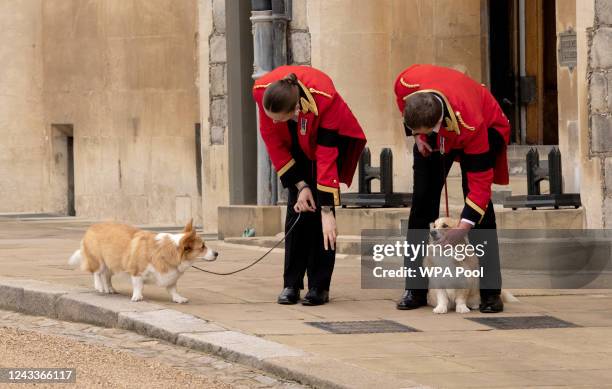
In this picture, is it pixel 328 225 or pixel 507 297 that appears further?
pixel 507 297

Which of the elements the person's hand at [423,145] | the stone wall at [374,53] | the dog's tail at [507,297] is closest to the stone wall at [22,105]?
the stone wall at [374,53]

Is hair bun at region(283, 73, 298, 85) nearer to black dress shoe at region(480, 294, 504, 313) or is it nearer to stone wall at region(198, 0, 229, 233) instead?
black dress shoe at region(480, 294, 504, 313)

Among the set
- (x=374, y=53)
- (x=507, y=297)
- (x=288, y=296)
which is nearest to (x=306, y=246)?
(x=288, y=296)

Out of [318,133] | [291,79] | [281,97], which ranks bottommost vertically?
[318,133]

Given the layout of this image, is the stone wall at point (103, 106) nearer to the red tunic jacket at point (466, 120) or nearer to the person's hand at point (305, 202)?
the person's hand at point (305, 202)

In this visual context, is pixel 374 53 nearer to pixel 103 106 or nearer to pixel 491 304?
pixel 491 304

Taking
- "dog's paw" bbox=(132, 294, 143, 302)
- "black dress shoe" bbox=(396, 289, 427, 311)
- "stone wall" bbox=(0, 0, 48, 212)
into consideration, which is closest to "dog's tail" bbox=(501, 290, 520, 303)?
"black dress shoe" bbox=(396, 289, 427, 311)

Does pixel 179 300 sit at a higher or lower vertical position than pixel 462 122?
lower

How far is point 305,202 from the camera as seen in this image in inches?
368

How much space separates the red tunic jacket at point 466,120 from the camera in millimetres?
8695

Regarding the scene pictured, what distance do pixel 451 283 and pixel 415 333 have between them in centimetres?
89

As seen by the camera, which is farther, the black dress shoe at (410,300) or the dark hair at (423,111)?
the black dress shoe at (410,300)

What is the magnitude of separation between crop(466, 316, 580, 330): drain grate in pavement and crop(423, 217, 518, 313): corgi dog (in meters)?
0.24

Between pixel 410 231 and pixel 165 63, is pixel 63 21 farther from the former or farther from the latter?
pixel 410 231
